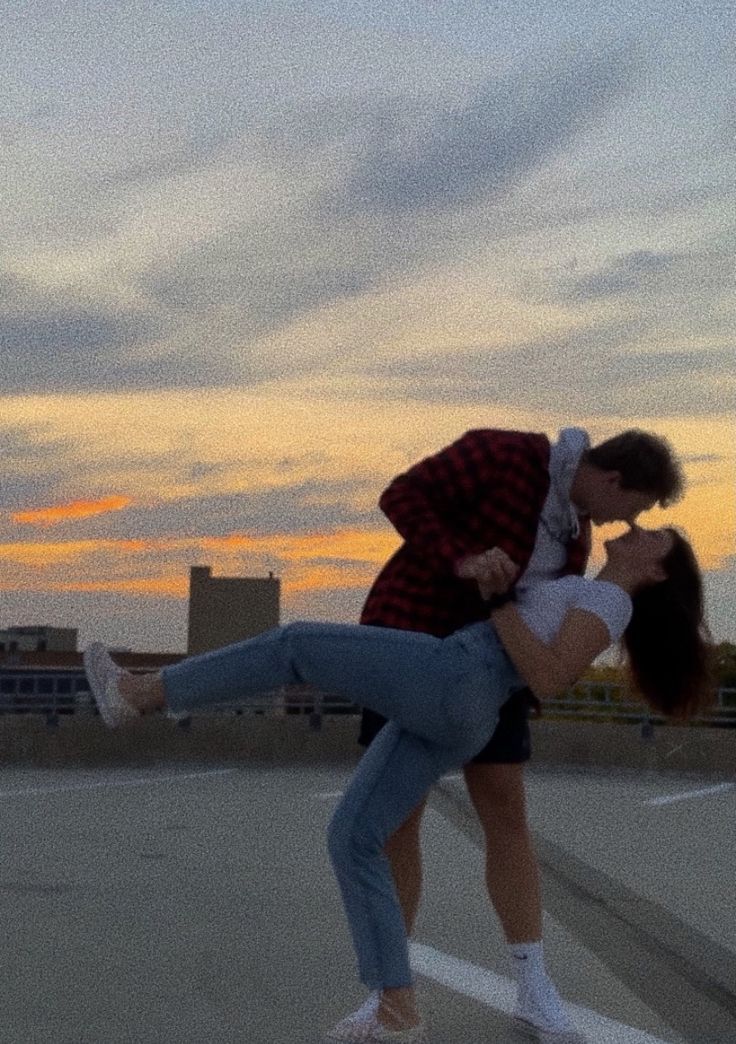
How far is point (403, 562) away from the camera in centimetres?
512

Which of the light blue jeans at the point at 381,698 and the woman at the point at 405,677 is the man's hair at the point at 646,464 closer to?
the woman at the point at 405,677

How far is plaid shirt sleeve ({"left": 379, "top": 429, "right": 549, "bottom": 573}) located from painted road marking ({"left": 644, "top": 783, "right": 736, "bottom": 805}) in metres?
10.8

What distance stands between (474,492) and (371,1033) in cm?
141

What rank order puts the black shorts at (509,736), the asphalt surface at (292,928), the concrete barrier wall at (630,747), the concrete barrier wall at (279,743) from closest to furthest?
the black shorts at (509,736), the asphalt surface at (292,928), the concrete barrier wall at (279,743), the concrete barrier wall at (630,747)

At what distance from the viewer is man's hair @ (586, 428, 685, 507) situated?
16.1ft

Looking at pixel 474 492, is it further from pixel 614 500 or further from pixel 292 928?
pixel 292 928

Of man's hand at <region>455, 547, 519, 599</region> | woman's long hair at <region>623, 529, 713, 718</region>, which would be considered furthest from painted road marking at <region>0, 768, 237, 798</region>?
man's hand at <region>455, 547, 519, 599</region>

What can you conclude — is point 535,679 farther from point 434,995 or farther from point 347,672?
point 434,995

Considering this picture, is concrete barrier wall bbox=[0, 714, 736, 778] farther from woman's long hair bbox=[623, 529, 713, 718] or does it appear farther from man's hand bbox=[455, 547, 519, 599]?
man's hand bbox=[455, 547, 519, 599]

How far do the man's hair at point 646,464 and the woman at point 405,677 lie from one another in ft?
0.53

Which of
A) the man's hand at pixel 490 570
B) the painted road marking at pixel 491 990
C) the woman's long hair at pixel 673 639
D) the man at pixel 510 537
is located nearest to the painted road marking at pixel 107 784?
the painted road marking at pixel 491 990

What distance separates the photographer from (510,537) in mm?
5035

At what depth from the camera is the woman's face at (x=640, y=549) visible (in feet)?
16.5

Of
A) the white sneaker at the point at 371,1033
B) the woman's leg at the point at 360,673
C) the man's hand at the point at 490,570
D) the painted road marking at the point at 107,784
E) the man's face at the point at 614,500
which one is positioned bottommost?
the painted road marking at the point at 107,784
